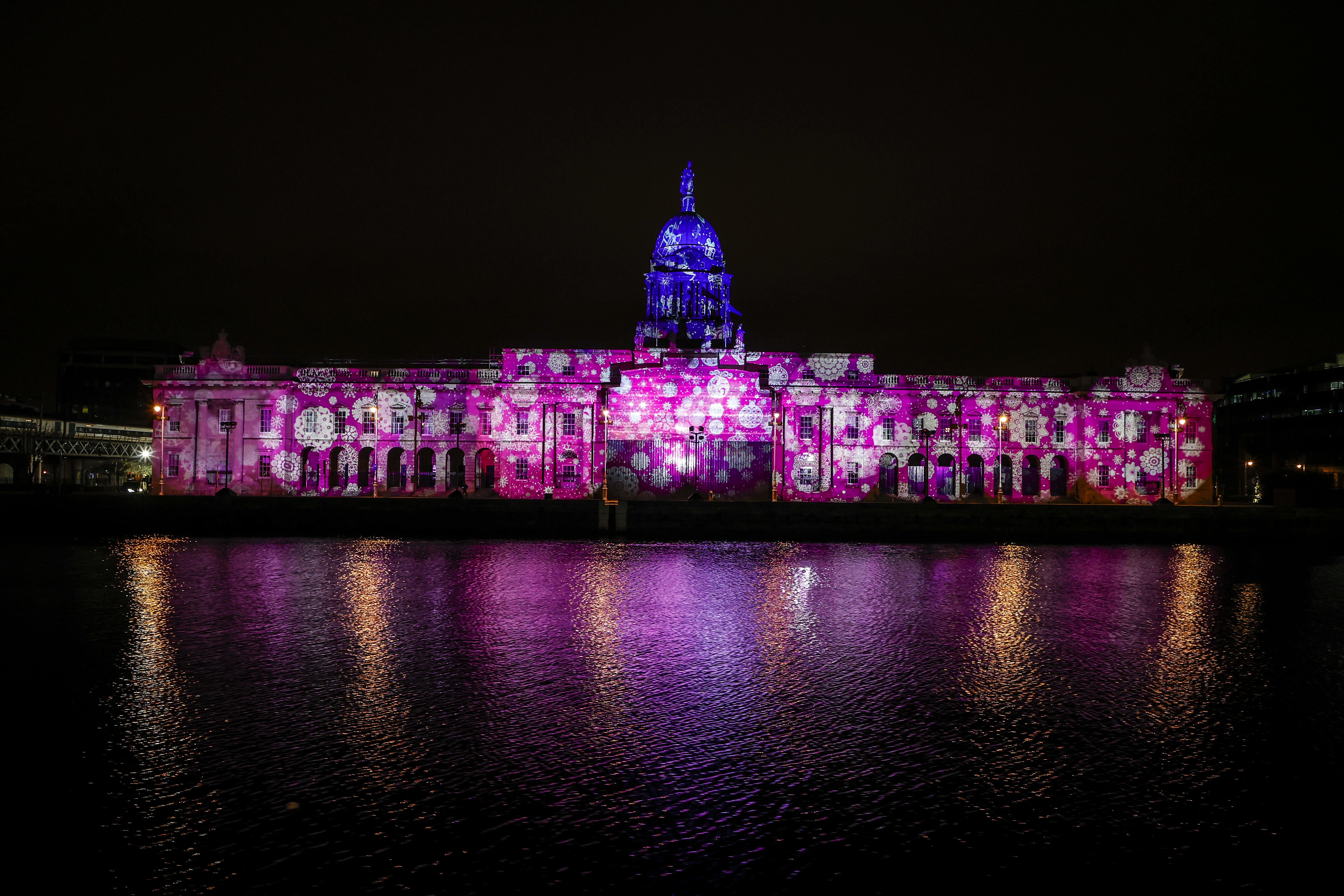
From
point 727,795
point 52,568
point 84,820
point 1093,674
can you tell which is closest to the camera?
point 84,820

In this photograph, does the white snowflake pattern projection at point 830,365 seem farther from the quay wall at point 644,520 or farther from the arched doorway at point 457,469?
the arched doorway at point 457,469

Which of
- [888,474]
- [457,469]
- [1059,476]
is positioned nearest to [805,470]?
[888,474]

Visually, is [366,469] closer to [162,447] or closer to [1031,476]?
[162,447]

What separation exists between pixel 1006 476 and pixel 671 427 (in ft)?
76.3

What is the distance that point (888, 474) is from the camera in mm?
55656

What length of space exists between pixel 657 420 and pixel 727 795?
47392 mm

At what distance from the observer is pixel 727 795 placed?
7.32 metres

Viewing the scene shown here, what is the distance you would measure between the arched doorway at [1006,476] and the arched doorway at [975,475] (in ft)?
2.75

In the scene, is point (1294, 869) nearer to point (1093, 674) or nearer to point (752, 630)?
point (1093, 674)

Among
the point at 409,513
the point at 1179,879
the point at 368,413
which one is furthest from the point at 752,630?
the point at 368,413

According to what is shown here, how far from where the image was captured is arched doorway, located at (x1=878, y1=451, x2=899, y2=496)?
54.8m

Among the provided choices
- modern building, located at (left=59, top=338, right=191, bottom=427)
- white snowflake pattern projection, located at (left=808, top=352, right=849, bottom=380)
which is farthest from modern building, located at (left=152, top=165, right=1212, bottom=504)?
modern building, located at (left=59, top=338, right=191, bottom=427)

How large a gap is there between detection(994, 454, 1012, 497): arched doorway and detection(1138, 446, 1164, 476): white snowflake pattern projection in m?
8.17

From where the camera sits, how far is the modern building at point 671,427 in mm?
54219
